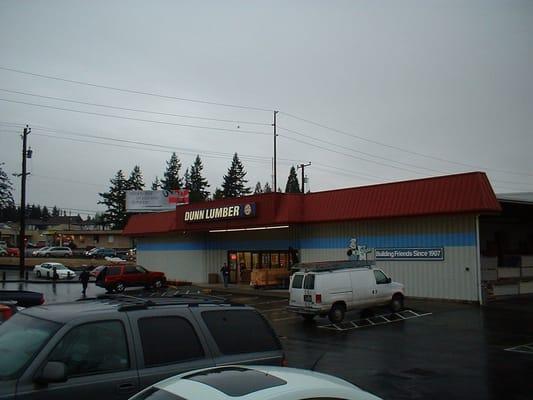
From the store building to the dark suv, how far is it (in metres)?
19.6

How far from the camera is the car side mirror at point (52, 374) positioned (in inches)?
189

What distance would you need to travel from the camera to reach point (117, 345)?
5551mm

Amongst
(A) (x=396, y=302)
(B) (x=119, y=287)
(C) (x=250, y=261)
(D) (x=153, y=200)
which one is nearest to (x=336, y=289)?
(A) (x=396, y=302)

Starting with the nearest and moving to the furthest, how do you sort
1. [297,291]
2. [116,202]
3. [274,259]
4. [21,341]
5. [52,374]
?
[52,374] → [21,341] → [297,291] → [274,259] → [116,202]

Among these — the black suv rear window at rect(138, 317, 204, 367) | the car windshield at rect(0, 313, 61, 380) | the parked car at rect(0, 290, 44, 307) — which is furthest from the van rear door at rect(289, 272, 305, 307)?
the car windshield at rect(0, 313, 61, 380)

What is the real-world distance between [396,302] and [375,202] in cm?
735

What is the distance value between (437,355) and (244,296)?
19.7 metres

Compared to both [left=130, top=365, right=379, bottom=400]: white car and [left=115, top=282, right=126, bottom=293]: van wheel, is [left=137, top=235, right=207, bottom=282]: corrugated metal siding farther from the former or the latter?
[left=130, top=365, right=379, bottom=400]: white car

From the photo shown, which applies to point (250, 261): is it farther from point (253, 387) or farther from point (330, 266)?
point (253, 387)

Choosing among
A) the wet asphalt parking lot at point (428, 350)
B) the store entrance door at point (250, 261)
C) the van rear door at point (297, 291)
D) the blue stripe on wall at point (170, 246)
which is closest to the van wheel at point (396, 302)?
the wet asphalt parking lot at point (428, 350)

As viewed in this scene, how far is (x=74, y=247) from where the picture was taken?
10975 cm

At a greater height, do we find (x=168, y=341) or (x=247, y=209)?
(x=247, y=209)

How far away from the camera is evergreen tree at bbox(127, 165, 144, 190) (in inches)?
4692

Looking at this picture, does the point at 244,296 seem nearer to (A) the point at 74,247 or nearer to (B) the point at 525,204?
(B) the point at 525,204
